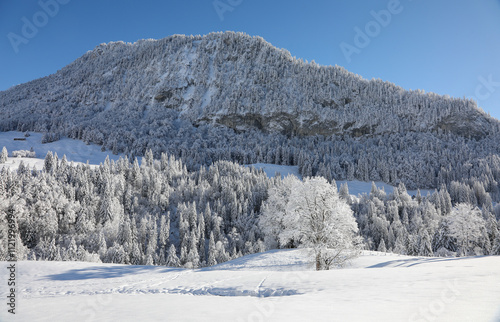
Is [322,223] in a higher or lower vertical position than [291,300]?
higher

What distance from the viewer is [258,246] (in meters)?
77.9

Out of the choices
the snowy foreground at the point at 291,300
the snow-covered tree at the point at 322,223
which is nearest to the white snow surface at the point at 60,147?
the snow-covered tree at the point at 322,223

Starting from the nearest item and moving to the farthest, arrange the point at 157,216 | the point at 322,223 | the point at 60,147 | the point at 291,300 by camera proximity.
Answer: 1. the point at 291,300
2. the point at 322,223
3. the point at 157,216
4. the point at 60,147

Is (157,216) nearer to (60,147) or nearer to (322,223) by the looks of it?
(322,223)

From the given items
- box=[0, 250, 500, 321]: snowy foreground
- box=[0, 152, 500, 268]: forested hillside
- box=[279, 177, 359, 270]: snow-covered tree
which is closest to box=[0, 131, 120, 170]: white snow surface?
box=[0, 152, 500, 268]: forested hillside

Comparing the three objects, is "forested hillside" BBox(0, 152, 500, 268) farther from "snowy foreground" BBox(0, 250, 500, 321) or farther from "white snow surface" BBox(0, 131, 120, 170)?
"snowy foreground" BBox(0, 250, 500, 321)

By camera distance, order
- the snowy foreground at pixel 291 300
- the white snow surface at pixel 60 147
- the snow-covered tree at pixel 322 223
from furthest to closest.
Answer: the white snow surface at pixel 60 147, the snow-covered tree at pixel 322 223, the snowy foreground at pixel 291 300

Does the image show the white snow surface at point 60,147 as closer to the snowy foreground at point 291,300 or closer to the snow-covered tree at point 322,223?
the snow-covered tree at point 322,223

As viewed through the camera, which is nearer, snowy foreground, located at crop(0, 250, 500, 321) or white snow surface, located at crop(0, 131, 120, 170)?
snowy foreground, located at crop(0, 250, 500, 321)

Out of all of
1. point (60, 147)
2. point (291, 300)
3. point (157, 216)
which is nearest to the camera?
point (291, 300)

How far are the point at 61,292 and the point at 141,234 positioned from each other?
282 feet

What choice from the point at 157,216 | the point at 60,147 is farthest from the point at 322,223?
the point at 60,147

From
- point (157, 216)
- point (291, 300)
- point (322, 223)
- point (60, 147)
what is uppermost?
point (60, 147)

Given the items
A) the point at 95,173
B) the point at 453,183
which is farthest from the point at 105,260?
the point at 453,183
